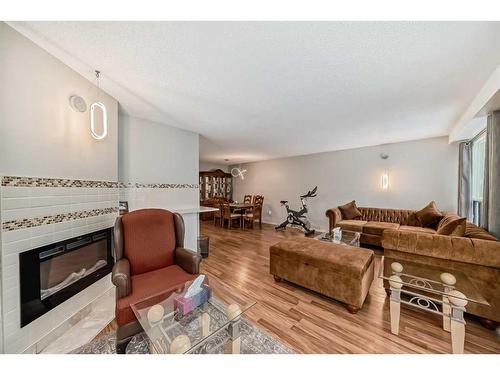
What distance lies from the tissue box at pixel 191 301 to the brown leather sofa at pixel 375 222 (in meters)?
3.35

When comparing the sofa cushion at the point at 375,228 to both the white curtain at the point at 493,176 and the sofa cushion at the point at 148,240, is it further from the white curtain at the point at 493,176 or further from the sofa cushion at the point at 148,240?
the sofa cushion at the point at 148,240

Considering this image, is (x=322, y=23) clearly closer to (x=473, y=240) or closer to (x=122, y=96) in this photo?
(x=122, y=96)

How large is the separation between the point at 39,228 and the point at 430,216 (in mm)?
5340

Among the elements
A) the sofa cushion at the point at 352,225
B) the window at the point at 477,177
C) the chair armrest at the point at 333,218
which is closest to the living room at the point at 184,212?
the window at the point at 477,177

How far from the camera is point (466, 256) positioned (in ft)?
5.19

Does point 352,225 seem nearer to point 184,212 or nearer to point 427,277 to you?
point 427,277

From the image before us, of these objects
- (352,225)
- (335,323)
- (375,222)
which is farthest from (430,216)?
(335,323)

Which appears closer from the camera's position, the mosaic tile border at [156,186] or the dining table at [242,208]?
the mosaic tile border at [156,186]

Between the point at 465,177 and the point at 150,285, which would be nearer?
the point at 150,285

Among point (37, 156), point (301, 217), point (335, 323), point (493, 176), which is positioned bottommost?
point (335, 323)

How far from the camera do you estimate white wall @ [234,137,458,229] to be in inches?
145

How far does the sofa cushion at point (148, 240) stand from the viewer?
168cm

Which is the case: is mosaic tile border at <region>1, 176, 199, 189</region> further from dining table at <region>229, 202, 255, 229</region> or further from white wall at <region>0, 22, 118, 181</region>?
dining table at <region>229, 202, 255, 229</region>

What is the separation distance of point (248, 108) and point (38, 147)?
1973 millimetres
